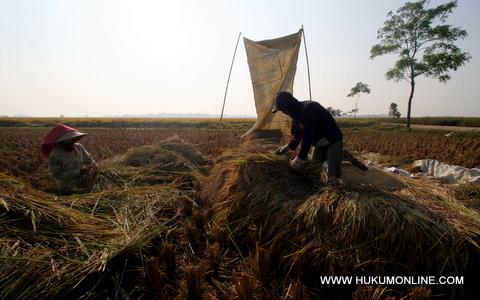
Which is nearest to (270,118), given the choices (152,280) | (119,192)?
(119,192)

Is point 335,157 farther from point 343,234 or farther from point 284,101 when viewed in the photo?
point 343,234

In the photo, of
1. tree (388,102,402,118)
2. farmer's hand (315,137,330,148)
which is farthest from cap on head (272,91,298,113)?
tree (388,102,402,118)

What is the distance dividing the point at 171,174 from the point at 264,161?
1882mm

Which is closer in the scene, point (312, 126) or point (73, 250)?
point (73, 250)

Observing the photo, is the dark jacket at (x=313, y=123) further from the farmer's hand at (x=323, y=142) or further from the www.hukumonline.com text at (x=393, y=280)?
the www.hukumonline.com text at (x=393, y=280)

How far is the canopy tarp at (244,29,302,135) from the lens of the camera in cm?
566

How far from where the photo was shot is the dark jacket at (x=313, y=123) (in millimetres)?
2537

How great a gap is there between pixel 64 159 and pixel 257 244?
2816 millimetres

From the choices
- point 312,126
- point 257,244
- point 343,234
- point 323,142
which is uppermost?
point 312,126

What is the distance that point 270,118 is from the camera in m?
5.84

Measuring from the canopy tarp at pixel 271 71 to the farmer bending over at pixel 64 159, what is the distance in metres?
3.81

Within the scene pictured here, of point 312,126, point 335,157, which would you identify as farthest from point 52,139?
point 335,157

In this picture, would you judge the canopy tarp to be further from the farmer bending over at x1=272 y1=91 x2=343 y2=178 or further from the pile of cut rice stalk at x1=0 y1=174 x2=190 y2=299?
the pile of cut rice stalk at x1=0 y1=174 x2=190 y2=299

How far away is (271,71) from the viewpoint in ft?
19.2
